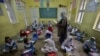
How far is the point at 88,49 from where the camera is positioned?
10.6 ft

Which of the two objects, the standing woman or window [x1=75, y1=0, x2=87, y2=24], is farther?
window [x1=75, y1=0, x2=87, y2=24]

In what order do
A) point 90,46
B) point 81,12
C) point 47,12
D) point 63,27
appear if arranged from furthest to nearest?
point 47,12, point 81,12, point 63,27, point 90,46

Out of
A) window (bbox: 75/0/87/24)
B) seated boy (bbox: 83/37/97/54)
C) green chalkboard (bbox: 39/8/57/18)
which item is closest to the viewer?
seated boy (bbox: 83/37/97/54)

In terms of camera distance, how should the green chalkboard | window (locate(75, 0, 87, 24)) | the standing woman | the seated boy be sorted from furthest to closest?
the green chalkboard, window (locate(75, 0, 87, 24)), the standing woman, the seated boy

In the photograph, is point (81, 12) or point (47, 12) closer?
point (81, 12)

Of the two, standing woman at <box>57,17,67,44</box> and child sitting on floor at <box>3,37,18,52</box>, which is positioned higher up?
standing woman at <box>57,17,67,44</box>

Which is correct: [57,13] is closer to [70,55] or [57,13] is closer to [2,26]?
[2,26]

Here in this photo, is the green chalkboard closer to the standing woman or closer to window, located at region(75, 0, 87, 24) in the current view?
window, located at region(75, 0, 87, 24)

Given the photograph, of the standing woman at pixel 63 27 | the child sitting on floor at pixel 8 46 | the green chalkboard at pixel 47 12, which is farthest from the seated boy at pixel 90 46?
the green chalkboard at pixel 47 12

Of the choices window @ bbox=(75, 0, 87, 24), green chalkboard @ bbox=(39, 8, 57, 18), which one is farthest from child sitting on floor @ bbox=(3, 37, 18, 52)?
green chalkboard @ bbox=(39, 8, 57, 18)

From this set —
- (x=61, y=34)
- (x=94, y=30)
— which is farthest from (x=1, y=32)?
(x=94, y=30)

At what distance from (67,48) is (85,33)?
5.56 ft

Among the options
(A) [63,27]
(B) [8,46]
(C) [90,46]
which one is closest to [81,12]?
(A) [63,27]

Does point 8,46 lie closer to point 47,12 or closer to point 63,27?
point 63,27
